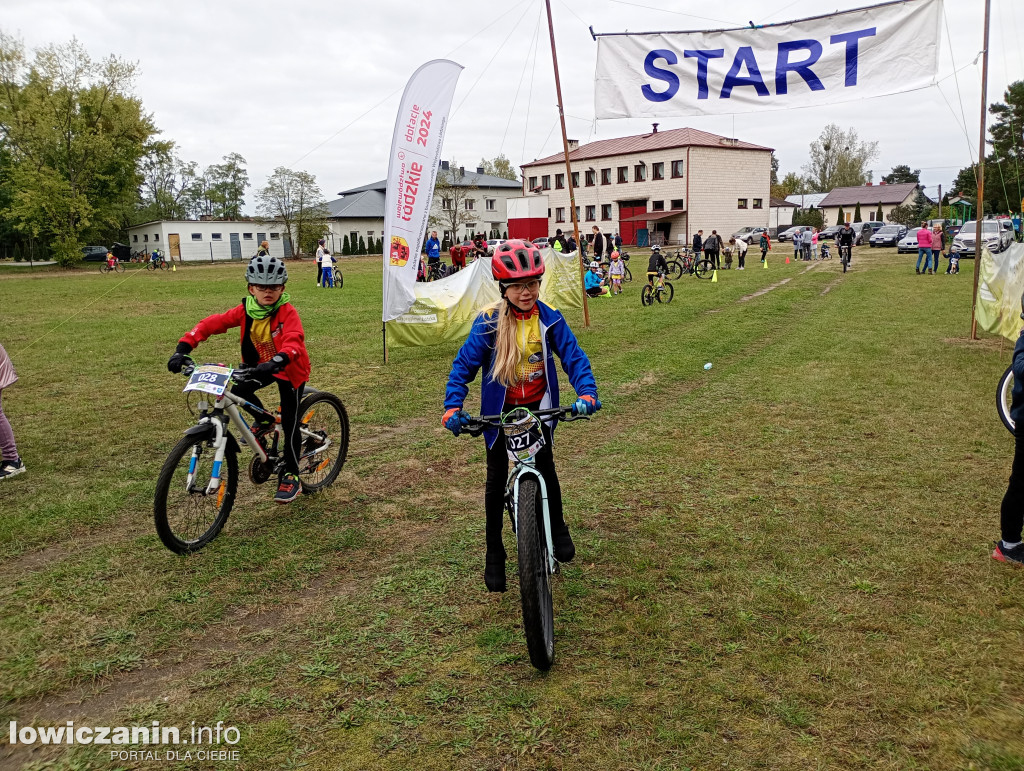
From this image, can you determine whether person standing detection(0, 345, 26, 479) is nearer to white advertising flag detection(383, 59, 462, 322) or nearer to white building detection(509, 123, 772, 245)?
white advertising flag detection(383, 59, 462, 322)

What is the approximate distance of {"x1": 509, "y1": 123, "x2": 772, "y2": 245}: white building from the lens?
59594 mm

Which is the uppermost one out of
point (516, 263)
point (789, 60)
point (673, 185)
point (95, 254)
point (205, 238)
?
point (673, 185)

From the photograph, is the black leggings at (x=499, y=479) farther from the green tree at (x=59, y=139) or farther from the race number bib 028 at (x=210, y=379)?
the green tree at (x=59, y=139)

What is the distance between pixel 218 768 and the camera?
9.49 feet

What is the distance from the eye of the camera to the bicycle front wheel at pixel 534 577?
324 centimetres

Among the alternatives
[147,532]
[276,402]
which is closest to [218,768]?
[147,532]

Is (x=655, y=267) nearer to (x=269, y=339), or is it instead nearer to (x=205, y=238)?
(x=269, y=339)

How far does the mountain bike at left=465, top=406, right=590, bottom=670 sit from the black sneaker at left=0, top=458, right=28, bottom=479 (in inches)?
207

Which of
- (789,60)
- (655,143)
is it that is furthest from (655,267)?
(655,143)

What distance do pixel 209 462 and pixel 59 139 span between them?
58187 mm

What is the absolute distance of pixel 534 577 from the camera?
3.25 m

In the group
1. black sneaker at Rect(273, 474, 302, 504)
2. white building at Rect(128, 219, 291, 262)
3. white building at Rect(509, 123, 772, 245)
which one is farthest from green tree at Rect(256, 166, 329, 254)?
black sneaker at Rect(273, 474, 302, 504)

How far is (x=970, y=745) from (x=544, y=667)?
1817 mm

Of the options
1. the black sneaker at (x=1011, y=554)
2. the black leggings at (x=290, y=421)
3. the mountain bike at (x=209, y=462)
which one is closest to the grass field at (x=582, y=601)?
the black sneaker at (x=1011, y=554)
